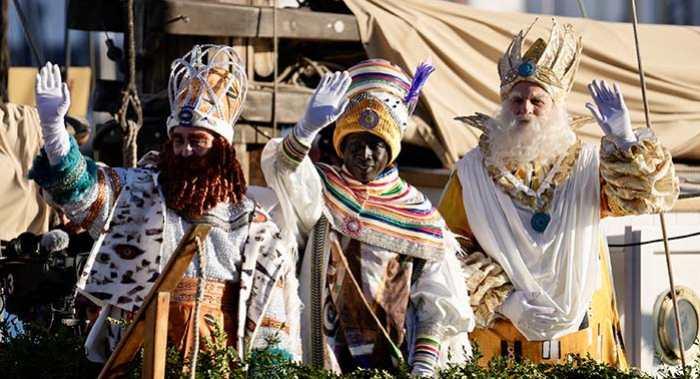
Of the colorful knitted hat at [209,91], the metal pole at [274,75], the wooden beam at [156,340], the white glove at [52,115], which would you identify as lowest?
the wooden beam at [156,340]

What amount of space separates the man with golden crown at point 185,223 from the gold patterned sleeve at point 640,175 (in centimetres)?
166

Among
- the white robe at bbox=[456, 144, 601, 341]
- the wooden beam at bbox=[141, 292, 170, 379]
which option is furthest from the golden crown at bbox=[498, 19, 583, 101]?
the wooden beam at bbox=[141, 292, 170, 379]

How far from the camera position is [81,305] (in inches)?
226

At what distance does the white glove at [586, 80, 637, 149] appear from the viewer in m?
6.73

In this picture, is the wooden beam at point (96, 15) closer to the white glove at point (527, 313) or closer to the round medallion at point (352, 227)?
the white glove at point (527, 313)

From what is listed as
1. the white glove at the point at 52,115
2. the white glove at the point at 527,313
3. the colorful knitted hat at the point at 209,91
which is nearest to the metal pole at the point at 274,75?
the white glove at the point at 527,313

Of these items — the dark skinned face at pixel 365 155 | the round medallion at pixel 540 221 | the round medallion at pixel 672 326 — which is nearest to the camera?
the dark skinned face at pixel 365 155

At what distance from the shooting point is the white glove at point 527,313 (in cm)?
684

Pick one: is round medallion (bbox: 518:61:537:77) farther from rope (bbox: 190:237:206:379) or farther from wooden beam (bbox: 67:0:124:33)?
wooden beam (bbox: 67:0:124:33)

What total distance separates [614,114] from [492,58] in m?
2.73

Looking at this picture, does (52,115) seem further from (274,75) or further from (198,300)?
(274,75)

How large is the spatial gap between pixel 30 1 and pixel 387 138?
13525mm

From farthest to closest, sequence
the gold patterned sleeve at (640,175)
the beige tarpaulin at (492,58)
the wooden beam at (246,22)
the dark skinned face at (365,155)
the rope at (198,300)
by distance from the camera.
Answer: the beige tarpaulin at (492,58)
the wooden beam at (246,22)
the gold patterned sleeve at (640,175)
the dark skinned face at (365,155)
the rope at (198,300)

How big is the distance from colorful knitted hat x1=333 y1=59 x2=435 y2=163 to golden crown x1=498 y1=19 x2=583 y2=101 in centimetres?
83
